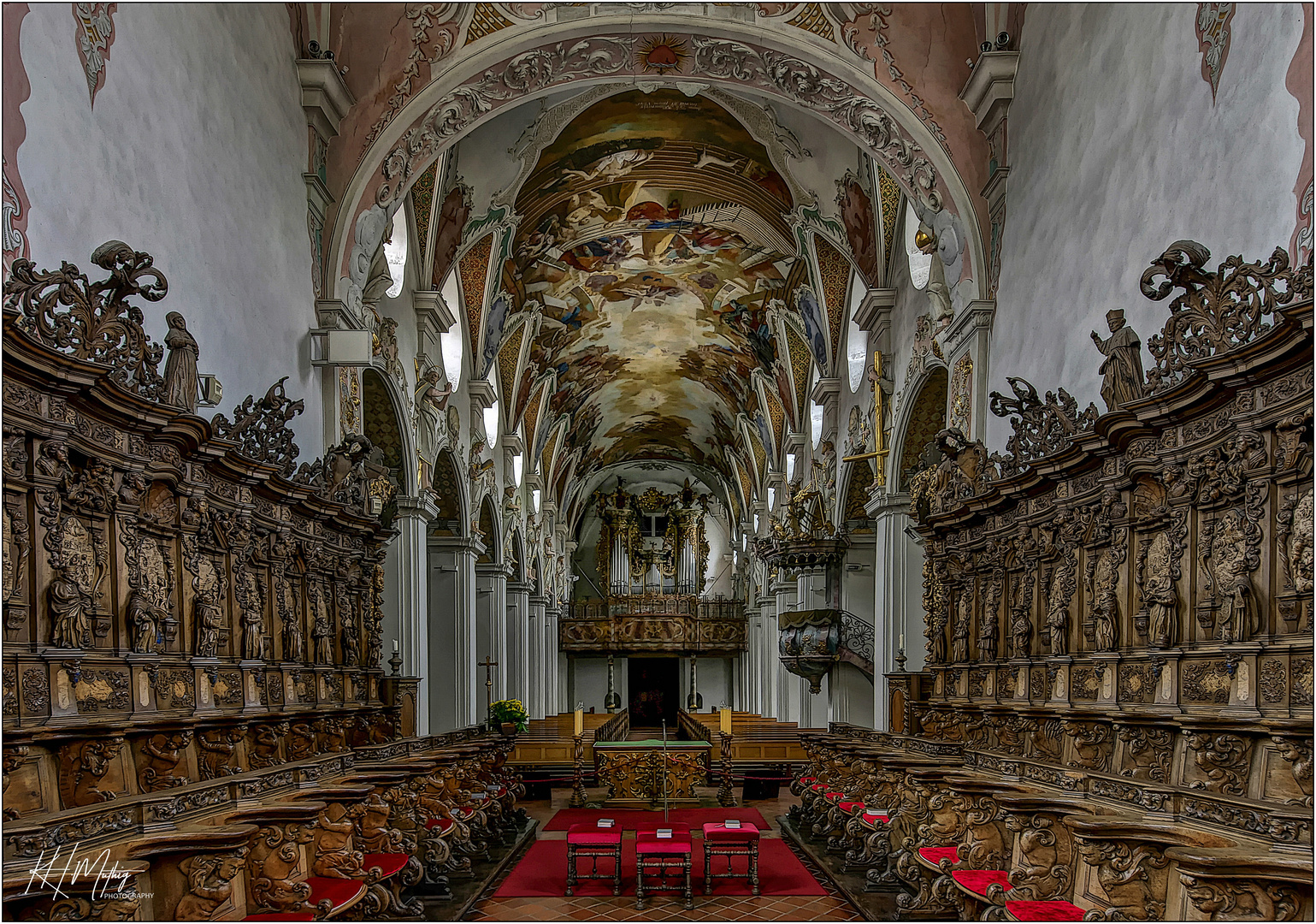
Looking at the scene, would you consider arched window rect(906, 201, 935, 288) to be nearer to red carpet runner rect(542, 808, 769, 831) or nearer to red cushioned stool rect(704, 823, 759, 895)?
red carpet runner rect(542, 808, 769, 831)

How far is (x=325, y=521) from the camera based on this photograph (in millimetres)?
9969

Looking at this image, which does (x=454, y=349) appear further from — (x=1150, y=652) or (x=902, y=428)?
(x=1150, y=652)

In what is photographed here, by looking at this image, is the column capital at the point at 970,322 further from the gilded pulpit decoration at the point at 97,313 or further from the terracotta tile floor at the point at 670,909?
the gilded pulpit decoration at the point at 97,313

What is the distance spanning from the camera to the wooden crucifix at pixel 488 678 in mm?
19500

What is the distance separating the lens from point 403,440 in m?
13.5

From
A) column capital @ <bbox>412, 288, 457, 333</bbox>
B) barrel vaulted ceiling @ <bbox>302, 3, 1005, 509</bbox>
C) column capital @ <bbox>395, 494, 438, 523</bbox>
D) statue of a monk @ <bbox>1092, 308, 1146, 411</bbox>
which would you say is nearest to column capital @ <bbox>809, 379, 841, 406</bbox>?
barrel vaulted ceiling @ <bbox>302, 3, 1005, 509</bbox>

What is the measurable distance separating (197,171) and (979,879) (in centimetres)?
696

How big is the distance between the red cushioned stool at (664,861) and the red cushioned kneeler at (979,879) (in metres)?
2.75

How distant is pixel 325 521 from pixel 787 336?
496 inches

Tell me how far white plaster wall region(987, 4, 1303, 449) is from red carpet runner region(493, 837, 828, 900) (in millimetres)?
4287

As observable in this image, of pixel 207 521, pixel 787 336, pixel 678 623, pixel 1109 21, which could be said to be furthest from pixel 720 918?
pixel 678 623

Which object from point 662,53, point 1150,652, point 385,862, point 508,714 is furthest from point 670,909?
point 508,714

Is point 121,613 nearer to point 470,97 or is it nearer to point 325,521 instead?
point 325,521

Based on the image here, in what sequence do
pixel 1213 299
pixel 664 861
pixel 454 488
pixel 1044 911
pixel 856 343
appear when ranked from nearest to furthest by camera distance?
pixel 1044 911 < pixel 1213 299 < pixel 664 861 < pixel 454 488 < pixel 856 343
